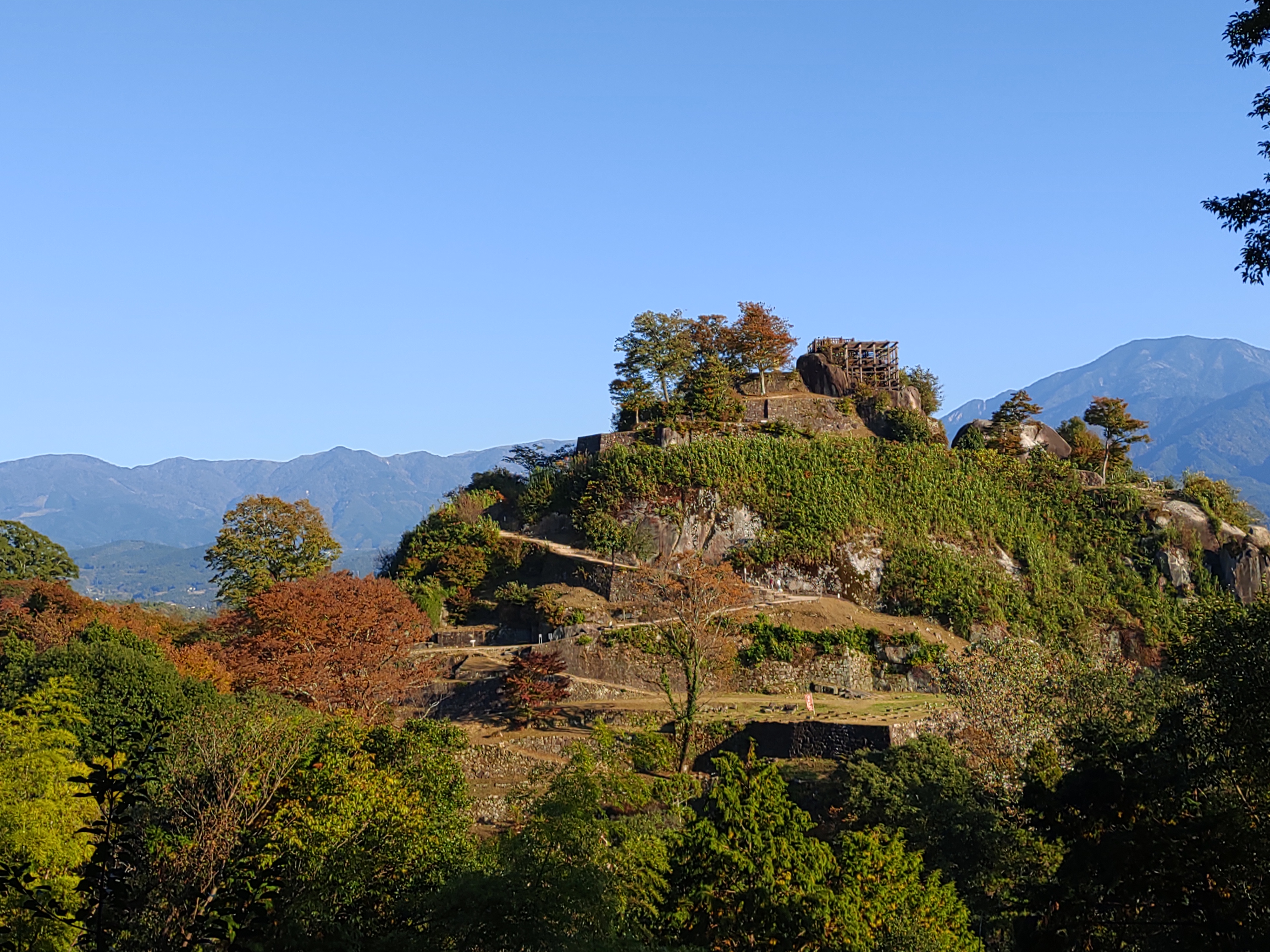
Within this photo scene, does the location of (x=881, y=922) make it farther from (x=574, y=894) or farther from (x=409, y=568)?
(x=409, y=568)

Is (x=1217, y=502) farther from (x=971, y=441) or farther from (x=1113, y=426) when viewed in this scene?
(x=971, y=441)

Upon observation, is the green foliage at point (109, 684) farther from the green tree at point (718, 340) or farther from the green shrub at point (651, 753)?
the green tree at point (718, 340)

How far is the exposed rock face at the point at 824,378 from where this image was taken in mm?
51594

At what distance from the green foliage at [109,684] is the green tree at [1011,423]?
36714mm

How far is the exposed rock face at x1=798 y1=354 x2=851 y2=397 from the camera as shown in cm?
5159

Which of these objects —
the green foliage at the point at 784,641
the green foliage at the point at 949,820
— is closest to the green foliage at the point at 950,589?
the green foliage at the point at 784,641

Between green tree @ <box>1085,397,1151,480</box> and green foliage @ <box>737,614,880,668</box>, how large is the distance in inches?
781

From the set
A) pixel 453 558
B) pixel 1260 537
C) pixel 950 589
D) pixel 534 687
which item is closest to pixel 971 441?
pixel 950 589

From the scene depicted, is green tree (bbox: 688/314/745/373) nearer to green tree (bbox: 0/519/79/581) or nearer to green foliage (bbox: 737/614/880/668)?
green foliage (bbox: 737/614/880/668)

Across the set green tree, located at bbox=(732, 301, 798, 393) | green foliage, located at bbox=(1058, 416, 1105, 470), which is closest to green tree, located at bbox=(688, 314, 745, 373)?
green tree, located at bbox=(732, 301, 798, 393)

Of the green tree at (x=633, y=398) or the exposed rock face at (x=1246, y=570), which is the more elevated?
the green tree at (x=633, y=398)

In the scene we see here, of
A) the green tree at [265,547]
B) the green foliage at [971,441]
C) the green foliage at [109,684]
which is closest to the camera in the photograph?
the green foliage at [109,684]

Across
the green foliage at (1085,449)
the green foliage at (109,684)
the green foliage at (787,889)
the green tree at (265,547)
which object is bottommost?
the green foliage at (787,889)

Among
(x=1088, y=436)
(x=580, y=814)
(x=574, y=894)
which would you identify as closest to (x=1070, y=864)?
(x=574, y=894)
